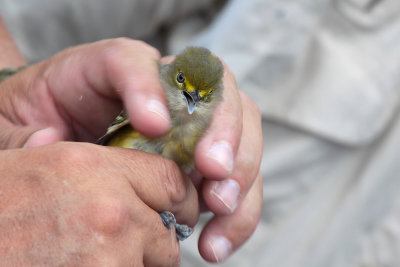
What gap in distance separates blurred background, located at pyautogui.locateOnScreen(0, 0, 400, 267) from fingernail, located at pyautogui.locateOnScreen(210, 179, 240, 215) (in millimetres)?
1237

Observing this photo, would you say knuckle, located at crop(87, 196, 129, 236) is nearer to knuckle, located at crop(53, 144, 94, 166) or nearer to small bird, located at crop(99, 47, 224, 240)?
knuckle, located at crop(53, 144, 94, 166)

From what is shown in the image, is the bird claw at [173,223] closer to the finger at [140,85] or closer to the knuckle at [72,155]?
the finger at [140,85]

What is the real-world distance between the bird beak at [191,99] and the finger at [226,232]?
24.0 inches

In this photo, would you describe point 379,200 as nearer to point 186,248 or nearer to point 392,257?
point 392,257

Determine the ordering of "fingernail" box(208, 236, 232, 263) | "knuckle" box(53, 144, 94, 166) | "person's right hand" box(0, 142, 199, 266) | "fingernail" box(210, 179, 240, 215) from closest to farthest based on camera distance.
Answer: "person's right hand" box(0, 142, 199, 266), "knuckle" box(53, 144, 94, 166), "fingernail" box(210, 179, 240, 215), "fingernail" box(208, 236, 232, 263)

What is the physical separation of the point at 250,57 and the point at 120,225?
6.65ft

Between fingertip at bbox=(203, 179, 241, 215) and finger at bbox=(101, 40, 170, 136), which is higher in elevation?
finger at bbox=(101, 40, 170, 136)

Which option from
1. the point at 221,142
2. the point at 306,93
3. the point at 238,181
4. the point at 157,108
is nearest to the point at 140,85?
the point at 157,108

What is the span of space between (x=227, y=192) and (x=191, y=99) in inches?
20.7

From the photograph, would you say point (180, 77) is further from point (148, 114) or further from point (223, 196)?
point (223, 196)

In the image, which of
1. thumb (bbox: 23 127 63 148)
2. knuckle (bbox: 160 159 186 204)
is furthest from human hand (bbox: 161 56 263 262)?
thumb (bbox: 23 127 63 148)

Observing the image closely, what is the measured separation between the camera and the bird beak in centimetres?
216

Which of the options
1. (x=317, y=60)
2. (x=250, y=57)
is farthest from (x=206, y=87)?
(x=317, y=60)

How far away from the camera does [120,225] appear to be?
4.83 ft
